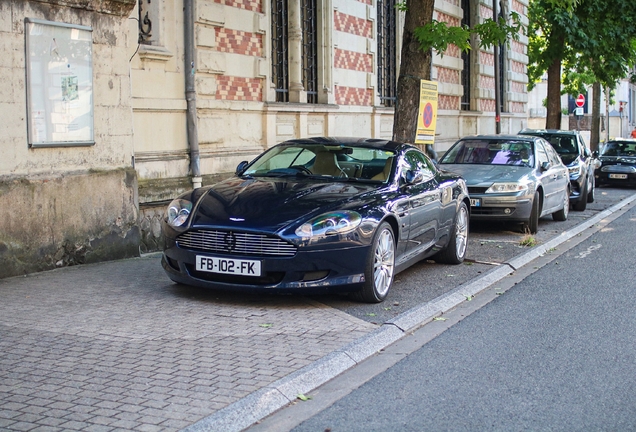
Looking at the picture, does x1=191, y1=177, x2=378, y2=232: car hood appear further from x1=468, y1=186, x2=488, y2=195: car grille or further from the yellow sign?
x1=468, y1=186, x2=488, y2=195: car grille

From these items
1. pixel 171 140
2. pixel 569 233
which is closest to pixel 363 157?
pixel 171 140

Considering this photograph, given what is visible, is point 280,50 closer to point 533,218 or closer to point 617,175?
point 533,218

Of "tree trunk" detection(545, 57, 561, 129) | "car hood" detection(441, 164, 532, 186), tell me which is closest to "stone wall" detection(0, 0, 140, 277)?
"car hood" detection(441, 164, 532, 186)

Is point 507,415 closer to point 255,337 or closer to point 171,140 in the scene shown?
point 255,337

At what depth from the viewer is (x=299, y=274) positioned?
7543mm

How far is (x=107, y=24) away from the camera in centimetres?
1030

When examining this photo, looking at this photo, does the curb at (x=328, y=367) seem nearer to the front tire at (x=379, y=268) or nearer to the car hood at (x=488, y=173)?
the front tire at (x=379, y=268)

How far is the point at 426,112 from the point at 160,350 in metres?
8.37

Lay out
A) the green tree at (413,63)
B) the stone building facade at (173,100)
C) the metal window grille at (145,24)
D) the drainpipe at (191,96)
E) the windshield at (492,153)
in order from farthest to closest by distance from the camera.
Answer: the windshield at (492,153) < the green tree at (413,63) < the drainpipe at (191,96) < the metal window grille at (145,24) < the stone building facade at (173,100)

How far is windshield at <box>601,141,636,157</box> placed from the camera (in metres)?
27.5

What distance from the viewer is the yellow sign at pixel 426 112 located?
43.9 ft

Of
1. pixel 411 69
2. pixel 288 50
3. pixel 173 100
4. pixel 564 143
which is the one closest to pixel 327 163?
pixel 173 100

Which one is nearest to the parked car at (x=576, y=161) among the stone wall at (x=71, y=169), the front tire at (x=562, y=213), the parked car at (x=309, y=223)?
the front tire at (x=562, y=213)

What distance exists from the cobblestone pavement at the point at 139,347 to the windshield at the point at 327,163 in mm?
1550
